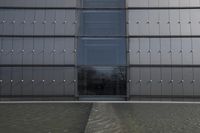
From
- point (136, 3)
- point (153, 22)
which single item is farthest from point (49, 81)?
point (153, 22)

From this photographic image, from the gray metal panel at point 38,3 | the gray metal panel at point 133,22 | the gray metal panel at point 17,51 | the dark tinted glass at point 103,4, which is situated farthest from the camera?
the dark tinted glass at point 103,4

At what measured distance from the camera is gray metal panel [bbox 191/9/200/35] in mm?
22469

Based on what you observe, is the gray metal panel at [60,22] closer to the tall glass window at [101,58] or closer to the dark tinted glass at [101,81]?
the tall glass window at [101,58]

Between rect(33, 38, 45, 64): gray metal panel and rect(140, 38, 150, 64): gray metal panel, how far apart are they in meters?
6.12

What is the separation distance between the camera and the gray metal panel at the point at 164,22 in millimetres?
22516

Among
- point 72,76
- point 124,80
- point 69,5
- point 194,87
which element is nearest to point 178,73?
point 194,87

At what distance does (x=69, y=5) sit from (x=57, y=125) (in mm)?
13988

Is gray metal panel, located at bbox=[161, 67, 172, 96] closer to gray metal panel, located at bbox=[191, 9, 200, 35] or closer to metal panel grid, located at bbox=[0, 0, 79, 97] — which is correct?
gray metal panel, located at bbox=[191, 9, 200, 35]

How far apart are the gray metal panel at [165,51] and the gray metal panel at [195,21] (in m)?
1.75

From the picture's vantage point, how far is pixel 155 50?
22.3 meters

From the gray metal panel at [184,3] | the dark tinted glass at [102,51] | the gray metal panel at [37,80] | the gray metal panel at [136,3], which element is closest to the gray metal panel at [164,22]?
the gray metal panel at [184,3]

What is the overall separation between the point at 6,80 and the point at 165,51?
9.88 m

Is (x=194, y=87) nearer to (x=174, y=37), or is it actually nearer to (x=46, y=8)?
(x=174, y=37)

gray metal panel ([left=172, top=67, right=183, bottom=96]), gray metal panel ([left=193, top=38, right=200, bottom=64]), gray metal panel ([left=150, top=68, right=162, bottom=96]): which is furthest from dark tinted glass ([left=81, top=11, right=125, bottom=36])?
gray metal panel ([left=193, top=38, right=200, bottom=64])
